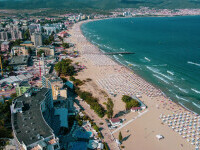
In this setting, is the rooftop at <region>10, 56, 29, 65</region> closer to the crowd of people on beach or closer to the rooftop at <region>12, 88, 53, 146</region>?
the rooftop at <region>12, 88, 53, 146</region>

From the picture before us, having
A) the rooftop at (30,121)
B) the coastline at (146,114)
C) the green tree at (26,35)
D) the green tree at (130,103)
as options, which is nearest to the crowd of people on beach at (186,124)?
the coastline at (146,114)

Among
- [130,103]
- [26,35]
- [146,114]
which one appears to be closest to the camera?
[146,114]

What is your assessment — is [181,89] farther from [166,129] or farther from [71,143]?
[71,143]

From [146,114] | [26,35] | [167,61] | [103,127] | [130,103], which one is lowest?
[103,127]

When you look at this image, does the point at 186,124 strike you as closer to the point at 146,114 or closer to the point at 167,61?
the point at 146,114

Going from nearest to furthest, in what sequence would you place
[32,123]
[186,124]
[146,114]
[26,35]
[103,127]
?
1. [32,123]
2. [103,127]
3. [186,124]
4. [146,114]
5. [26,35]

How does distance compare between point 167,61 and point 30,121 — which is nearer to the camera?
point 30,121

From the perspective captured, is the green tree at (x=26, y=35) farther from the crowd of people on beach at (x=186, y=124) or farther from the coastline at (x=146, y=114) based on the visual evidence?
the crowd of people on beach at (x=186, y=124)

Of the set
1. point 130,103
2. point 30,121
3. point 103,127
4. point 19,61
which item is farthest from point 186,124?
point 19,61

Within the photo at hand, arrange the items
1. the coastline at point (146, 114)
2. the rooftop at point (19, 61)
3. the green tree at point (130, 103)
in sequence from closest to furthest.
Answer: the coastline at point (146, 114), the green tree at point (130, 103), the rooftop at point (19, 61)

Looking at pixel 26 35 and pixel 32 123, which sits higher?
pixel 26 35
